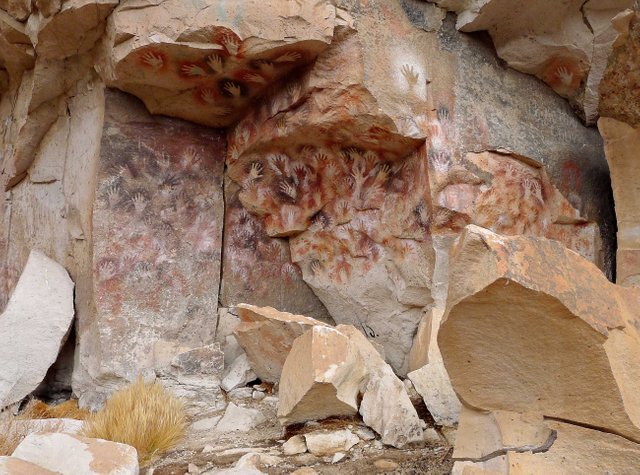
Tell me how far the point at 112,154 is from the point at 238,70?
918mm

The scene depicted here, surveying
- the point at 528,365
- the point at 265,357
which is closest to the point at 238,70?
the point at 265,357

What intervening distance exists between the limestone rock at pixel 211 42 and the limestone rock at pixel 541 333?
182 cm

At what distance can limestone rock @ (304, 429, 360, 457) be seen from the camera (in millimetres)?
2312

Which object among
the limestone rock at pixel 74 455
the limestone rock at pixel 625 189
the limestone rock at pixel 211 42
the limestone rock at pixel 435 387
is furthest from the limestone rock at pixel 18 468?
the limestone rock at pixel 625 189

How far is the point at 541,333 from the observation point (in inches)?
63.1

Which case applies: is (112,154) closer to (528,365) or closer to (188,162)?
(188,162)

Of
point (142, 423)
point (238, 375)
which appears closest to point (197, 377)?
point (238, 375)

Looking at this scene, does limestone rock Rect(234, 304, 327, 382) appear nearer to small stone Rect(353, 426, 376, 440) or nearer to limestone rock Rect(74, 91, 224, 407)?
limestone rock Rect(74, 91, 224, 407)

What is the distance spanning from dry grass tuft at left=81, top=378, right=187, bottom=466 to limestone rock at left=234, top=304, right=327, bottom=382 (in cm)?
54

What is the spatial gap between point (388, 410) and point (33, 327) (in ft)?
6.94

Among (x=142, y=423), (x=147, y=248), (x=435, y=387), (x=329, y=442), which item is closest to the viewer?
(x=329, y=442)

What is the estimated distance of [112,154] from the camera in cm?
346

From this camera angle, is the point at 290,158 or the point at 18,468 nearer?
the point at 18,468

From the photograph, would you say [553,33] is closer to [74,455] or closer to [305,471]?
[305,471]
